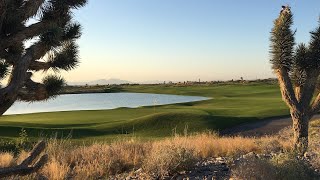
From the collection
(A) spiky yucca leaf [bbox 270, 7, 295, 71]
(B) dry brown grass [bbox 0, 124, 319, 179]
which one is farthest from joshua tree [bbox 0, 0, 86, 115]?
(A) spiky yucca leaf [bbox 270, 7, 295, 71]

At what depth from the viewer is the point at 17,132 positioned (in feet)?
82.1

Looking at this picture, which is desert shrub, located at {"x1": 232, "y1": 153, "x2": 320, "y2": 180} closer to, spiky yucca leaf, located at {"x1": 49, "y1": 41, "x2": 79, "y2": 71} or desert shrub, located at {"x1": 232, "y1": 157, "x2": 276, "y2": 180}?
desert shrub, located at {"x1": 232, "y1": 157, "x2": 276, "y2": 180}

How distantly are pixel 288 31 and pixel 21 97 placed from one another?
30.2 feet

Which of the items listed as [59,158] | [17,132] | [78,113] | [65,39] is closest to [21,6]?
[65,39]

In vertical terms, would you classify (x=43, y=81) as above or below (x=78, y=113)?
above

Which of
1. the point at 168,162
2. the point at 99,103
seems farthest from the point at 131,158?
the point at 99,103

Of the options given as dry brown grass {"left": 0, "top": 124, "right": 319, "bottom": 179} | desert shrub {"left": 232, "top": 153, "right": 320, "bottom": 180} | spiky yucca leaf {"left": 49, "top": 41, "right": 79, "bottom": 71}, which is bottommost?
dry brown grass {"left": 0, "top": 124, "right": 319, "bottom": 179}

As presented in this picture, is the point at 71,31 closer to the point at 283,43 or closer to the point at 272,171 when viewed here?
the point at 272,171

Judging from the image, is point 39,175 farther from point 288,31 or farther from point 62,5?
point 288,31

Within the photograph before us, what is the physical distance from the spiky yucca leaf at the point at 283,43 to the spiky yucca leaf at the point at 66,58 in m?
7.15

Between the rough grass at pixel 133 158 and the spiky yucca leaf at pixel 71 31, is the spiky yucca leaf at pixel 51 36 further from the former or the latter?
the rough grass at pixel 133 158

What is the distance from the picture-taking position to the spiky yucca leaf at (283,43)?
13.6m

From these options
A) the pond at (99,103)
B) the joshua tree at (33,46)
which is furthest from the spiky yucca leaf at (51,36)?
the pond at (99,103)

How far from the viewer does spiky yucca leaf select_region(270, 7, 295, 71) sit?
1362cm
